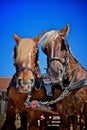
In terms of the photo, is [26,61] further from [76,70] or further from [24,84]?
[76,70]

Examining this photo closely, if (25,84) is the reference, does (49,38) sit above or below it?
above

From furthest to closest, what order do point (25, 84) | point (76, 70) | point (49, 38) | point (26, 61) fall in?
point (76, 70) < point (49, 38) < point (26, 61) < point (25, 84)

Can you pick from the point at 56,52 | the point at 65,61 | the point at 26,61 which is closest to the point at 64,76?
the point at 65,61

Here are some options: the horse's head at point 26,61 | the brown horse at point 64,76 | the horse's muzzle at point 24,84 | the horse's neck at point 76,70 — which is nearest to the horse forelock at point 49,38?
the brown horse at point 64,76

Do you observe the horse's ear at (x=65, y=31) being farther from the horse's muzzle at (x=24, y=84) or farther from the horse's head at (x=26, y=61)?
the horse's muzzle at (x=24, y=84)

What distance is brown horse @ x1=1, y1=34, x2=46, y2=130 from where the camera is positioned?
3686mm

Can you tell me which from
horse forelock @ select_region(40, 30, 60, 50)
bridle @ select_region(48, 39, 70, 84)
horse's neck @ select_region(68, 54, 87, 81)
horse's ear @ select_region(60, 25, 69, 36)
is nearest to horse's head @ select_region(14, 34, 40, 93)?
horse forelock @ select_region(40, 30, 60, 50)

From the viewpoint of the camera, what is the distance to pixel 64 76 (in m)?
3.90

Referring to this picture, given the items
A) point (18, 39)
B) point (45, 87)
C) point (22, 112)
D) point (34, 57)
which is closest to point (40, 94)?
point (45, 87)

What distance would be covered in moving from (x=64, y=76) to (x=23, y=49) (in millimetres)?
776

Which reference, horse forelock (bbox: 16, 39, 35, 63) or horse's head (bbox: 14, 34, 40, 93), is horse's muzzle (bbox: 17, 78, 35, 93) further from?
horse forelock (bbox: 16, 39, 35, 63)

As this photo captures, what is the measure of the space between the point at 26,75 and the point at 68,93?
0.78 metres

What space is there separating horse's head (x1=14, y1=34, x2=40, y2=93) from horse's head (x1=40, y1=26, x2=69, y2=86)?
192mm

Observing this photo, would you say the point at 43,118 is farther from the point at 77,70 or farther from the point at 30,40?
the point at 30,40
